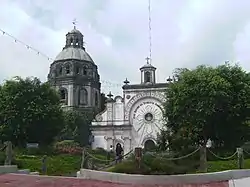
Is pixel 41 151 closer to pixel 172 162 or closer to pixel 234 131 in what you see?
pixel 234 131

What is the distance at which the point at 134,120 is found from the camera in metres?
47.8

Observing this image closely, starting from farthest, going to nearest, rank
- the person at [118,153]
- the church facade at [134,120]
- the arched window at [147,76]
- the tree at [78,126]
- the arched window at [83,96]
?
the arched window at [83,96] → the arched window at [147,76] → the tree at [78,126] → the church facade at [134,120] → the person at [118,153]

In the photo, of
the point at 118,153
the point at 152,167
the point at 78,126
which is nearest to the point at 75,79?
the point at 78,126

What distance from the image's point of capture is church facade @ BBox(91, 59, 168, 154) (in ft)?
155

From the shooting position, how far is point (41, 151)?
1195 inches

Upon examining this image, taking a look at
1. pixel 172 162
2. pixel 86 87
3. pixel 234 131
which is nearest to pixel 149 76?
pixel 86 87

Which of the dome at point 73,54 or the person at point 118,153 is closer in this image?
the person at point 118,153

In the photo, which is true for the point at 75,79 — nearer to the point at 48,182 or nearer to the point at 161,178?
the point at 48,182

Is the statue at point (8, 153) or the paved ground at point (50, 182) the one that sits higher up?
the statue at point (8, 153)

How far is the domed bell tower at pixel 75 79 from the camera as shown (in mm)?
51562

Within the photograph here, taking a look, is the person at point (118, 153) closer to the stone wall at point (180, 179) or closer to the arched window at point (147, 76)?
the stone wall at point (180, 179)

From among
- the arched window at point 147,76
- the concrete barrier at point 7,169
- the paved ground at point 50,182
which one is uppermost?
the arched window at point 147,76

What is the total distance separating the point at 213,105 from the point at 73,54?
28.5 metres

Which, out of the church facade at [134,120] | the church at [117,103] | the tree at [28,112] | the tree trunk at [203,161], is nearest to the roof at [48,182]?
the tree trunk at [203,161]
